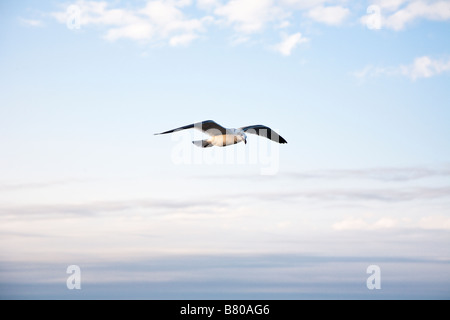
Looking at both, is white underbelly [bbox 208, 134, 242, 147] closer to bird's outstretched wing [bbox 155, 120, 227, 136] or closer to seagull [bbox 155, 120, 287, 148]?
seagull [bbox 155, 120, 287, 148]

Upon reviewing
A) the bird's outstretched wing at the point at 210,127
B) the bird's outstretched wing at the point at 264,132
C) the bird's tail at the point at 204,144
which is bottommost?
the bird's tail at the point at 204,144

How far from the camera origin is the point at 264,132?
53906 millimetres

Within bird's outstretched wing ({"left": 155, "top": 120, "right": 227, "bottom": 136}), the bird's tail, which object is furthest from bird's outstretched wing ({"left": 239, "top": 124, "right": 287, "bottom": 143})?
the bird's tail

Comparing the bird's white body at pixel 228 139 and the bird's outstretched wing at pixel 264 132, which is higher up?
the bird's outstretched wing at pixel 264 132

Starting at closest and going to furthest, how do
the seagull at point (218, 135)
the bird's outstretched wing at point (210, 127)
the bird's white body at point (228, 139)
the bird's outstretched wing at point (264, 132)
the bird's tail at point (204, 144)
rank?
the bird's outstretched wing at point (210, 127)
the seagull at point (218, 135)
the bird's white body at point (228, 139)
the bird's tail at point (204, 144)
the bird's outstretched wing at point (264, 132)

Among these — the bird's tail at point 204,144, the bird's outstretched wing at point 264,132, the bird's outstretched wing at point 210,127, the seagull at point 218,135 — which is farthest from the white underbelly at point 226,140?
the bird's outstretched wing at point 264,132

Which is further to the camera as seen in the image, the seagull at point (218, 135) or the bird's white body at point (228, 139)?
the bird's white body at point (228, 139)

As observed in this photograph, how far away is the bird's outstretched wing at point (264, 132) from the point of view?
5228 cm

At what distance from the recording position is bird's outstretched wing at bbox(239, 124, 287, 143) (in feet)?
172

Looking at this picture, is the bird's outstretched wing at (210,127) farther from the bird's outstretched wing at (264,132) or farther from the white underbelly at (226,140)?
the bird's outstretched wing at (264,132)
